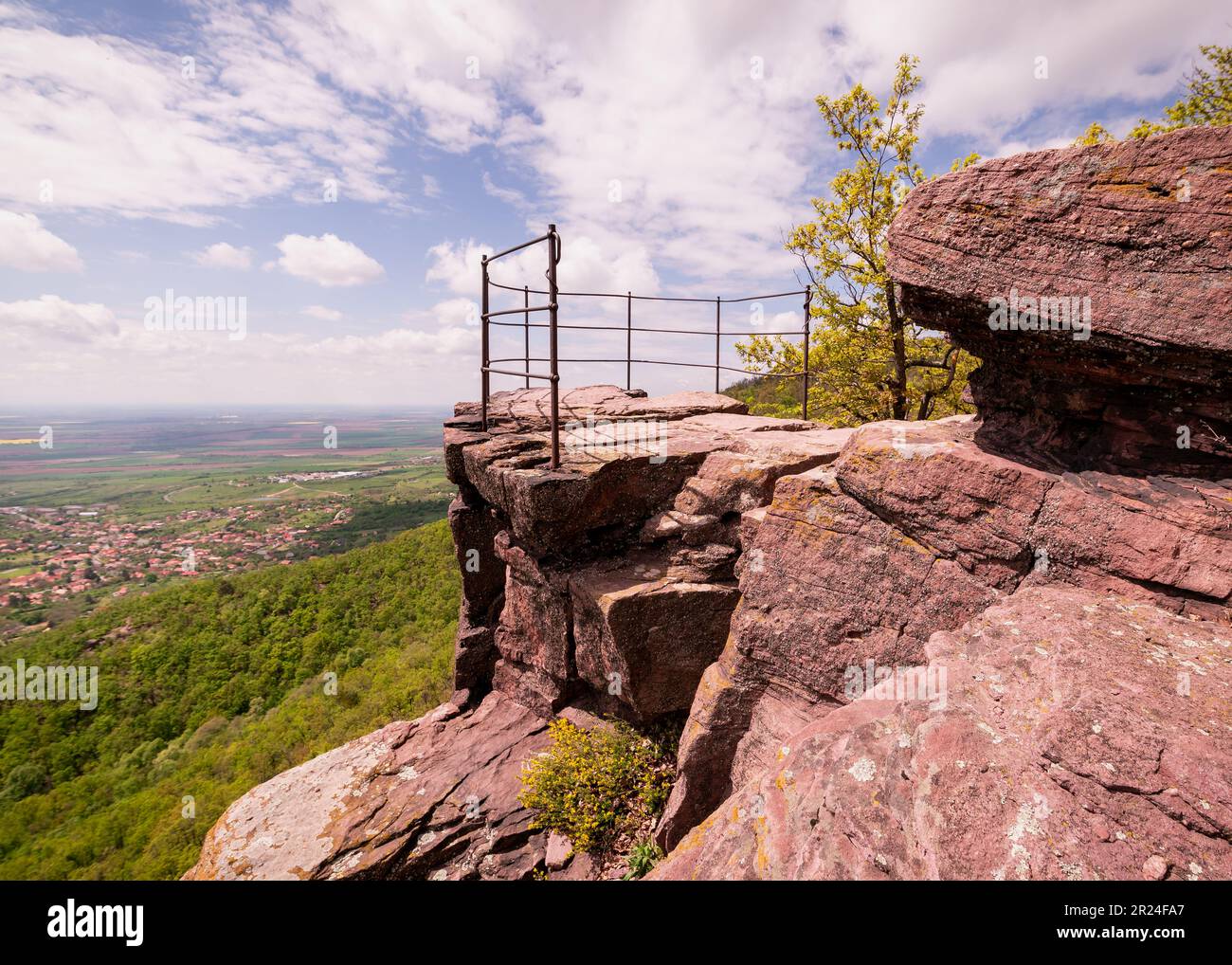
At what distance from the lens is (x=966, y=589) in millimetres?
4723

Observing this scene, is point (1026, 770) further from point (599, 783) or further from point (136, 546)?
point (136, 546)

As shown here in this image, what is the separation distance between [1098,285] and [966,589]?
8.51 feet

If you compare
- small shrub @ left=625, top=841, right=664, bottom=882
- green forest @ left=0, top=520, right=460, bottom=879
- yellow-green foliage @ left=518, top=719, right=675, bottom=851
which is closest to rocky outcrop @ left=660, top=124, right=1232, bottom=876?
small shrub @ left=625, top=841, right=664, bottom=882

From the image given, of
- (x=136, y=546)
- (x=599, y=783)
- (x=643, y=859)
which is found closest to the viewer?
(x=643, y=859)

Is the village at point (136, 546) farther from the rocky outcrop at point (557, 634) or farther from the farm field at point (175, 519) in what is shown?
the rocky outcrop at point (557, 634)

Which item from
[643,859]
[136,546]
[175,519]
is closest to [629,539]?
[643,859]

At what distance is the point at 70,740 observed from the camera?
41.0m

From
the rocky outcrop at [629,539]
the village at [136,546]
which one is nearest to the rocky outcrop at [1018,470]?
the rocky outcrop at [629,539]

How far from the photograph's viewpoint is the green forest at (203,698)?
28.3 meters

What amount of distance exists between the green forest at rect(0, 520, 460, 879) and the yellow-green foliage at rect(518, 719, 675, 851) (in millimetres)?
18174

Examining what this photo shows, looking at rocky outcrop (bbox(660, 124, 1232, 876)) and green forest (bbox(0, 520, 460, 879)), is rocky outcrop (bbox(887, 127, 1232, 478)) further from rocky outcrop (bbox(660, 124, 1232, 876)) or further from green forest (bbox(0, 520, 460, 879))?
green forest (bbox(0, 520, 460, 879))

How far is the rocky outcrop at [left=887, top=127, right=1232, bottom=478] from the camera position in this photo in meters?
3.72

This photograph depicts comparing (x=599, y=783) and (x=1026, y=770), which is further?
(x=599, y=783)
